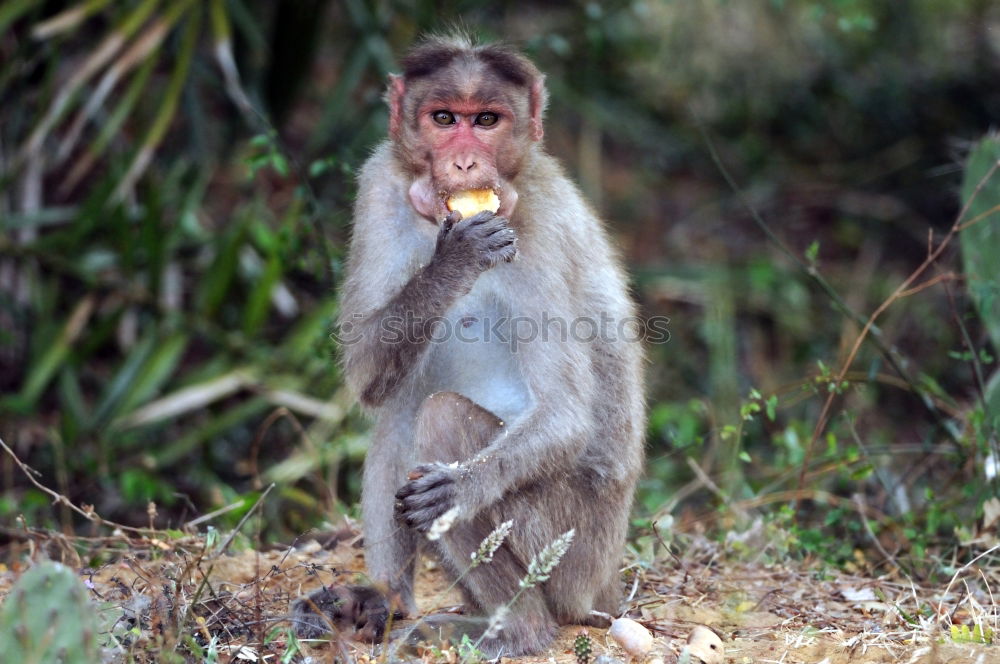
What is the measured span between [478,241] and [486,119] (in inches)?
19.9

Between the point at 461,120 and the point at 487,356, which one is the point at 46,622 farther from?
the point at 461,120

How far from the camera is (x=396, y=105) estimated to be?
4.41m

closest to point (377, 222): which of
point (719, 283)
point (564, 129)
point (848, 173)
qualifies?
point (719, 283)

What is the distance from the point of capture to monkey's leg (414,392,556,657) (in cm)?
400

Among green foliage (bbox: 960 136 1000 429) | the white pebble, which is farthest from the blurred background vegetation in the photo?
the white pebble

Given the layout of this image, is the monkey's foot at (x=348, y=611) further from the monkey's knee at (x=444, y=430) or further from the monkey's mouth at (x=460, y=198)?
the monkey's mouth at (x=460, y=198)

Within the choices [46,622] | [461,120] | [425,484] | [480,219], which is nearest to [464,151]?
[461,120]

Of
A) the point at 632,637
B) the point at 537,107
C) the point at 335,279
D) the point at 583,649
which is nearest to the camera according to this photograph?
the point at 583,649

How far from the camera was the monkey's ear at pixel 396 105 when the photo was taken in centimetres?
438

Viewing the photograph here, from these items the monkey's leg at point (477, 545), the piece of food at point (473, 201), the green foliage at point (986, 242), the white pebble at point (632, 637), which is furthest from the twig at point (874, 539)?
the piece of food at point (473, 201)

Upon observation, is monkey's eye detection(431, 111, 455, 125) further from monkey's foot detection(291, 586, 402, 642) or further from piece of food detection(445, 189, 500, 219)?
monkey's foot detection(291, 586, 402, 642)

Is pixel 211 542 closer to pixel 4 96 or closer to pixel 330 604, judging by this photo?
pixel 330 604

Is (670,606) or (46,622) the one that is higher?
(46,622)

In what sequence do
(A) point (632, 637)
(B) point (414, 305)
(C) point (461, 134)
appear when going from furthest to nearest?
(C) point (461, 134) < (B) point (414, 305) < (A) point (632, 637)
